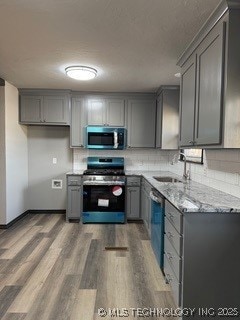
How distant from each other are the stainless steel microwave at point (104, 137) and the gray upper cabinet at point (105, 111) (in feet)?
0.46

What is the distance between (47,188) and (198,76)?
356 cm

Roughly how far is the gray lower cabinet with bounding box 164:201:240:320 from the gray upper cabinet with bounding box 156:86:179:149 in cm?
224

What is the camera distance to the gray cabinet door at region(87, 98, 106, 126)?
13.6 feet

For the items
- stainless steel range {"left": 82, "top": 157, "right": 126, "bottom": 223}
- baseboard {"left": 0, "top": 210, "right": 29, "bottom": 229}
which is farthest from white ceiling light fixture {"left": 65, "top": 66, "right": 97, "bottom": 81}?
baseboard {"left": 0, "top": 210, "right": 29, "bottom": 229}

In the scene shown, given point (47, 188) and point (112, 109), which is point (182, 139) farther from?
point (47, 188)

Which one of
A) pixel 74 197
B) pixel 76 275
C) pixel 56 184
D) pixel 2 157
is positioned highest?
pixel 2 157

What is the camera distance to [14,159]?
152 inches

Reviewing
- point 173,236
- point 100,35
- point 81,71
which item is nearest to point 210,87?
point 100,35

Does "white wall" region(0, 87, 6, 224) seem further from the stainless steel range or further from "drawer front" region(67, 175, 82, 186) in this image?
the stainless steel range

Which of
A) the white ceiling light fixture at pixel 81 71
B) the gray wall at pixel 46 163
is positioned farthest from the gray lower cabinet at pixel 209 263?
the gray wall at pixel 46 163

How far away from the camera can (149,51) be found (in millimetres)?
2383

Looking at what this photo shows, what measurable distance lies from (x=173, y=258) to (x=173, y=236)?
188 mm

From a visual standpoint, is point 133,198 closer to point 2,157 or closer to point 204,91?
point 2,157

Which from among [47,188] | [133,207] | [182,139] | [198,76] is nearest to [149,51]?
[198,76]
